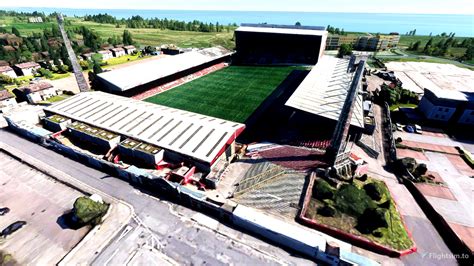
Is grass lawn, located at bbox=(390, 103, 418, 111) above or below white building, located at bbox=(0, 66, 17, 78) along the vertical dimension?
below

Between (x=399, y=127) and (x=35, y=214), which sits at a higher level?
(x=399, y=127)

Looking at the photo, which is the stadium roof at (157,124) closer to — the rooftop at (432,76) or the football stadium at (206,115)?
the football stadium at (206,115)

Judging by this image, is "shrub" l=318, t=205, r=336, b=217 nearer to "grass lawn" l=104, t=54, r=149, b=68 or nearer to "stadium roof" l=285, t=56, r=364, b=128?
"stadium roof" l=285, t=56, r=364, b=128

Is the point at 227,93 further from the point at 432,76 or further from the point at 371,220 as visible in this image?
the point at 432,76

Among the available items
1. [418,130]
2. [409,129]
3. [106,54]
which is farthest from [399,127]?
[106,54]

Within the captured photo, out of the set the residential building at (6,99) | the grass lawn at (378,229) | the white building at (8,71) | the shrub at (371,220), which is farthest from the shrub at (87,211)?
the white building at (8,71)

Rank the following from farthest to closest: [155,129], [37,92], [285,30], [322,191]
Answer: [285,30]
[37,92]
[155,129]
[322,191]

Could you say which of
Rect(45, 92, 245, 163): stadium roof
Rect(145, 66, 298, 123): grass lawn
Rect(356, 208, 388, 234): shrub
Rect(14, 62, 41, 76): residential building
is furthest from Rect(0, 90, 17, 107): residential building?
Rect(356, 208, 388, 234): shrub
